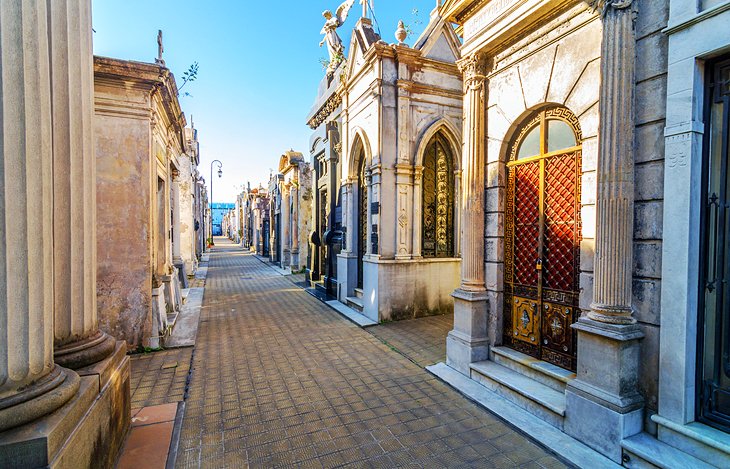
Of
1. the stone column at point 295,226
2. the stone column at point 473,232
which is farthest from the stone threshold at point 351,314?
the stone column at point 295,226

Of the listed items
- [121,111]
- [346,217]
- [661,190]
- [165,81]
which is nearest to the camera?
[661,190]

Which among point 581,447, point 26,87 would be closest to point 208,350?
point 26,87

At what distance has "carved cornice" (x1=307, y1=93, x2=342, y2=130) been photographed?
10341 mm

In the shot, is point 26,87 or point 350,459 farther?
point 350,459

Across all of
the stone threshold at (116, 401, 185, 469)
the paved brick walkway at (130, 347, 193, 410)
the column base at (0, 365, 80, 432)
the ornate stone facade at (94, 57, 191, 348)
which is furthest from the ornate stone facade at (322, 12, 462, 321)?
the column base at (0, 365, 80, 432)

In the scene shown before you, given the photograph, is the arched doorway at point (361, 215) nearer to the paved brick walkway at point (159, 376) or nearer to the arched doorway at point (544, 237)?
the paved brick walkway at point (159, 376)

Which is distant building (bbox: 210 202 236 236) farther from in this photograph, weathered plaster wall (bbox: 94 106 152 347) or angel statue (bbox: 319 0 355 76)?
weathered plaster wall (bbox: 94 106 152 347)

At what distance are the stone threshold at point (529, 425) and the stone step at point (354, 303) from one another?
3.78 meters

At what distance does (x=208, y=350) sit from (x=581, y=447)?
5238mm

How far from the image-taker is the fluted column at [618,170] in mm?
2967

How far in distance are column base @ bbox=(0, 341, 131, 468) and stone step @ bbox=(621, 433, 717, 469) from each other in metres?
3.90

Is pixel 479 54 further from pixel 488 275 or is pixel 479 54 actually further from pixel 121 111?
pixel 121 111

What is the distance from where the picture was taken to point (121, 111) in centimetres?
546

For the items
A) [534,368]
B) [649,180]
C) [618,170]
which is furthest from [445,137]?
[534,368]
